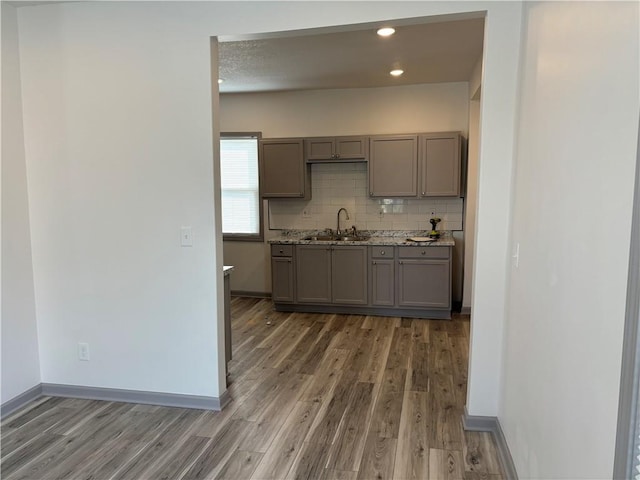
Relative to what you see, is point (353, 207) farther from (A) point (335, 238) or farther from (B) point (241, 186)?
(B) point (241, 186)

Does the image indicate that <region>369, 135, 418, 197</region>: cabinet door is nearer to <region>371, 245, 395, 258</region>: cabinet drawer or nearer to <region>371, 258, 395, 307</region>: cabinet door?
<region>371, 245, 395, 258</region>: cabinet drawer

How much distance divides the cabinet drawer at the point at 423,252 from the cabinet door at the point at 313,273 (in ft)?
2.81

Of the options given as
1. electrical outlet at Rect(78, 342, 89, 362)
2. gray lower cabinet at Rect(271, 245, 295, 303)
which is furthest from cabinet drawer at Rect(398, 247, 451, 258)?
electrical outlet at Rect(78, 342, 89, 362)

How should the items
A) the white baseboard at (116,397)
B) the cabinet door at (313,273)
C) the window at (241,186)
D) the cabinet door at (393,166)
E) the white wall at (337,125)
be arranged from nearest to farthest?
the white baseboard at (116,397), the cabinet door at (393,166), the cabinet door at (313,273), the white wall at (337,125), the window at (241,186)

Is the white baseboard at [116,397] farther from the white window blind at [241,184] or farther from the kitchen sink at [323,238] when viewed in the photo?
the white window blind at [241,184]

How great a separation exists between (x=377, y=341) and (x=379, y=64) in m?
2.71

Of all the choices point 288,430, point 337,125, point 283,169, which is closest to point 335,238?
point 283,169

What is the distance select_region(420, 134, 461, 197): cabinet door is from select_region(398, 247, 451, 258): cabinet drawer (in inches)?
25.4

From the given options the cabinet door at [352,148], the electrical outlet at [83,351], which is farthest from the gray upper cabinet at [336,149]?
the electrical outlet at [83,351]

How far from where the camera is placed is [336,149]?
210 inches

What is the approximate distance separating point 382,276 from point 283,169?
1802mm

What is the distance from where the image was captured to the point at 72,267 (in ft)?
10.3

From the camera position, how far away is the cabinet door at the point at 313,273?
5.20 metres

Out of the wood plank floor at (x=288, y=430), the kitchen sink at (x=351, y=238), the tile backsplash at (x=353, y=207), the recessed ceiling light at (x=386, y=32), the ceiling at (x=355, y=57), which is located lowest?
the wood plank floor at (x=288, y=430)
